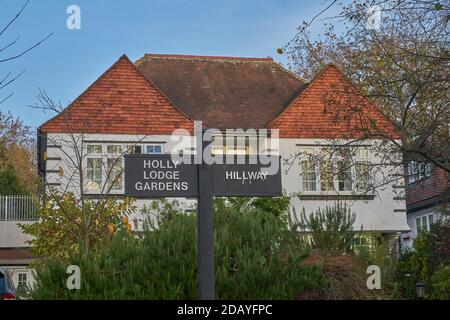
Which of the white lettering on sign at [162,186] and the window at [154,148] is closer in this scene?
the white lettering on sign at [162,186]

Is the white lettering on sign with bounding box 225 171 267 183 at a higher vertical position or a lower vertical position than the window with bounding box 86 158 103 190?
lower

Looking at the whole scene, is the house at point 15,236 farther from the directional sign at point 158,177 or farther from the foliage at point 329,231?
the directional sign at point 158,177

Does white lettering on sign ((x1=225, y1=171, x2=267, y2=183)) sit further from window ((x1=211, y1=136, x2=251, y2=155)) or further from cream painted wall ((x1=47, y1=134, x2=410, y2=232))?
window ((x1=211, y1=136, x2=251, y2=155))

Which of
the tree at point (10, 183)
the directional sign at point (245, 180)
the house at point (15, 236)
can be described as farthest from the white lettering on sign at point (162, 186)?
the tree at point (10, 183)

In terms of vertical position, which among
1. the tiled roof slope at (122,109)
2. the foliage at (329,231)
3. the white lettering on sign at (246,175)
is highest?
the tiled roof slope at (122,109)

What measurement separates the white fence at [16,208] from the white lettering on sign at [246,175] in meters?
22.8

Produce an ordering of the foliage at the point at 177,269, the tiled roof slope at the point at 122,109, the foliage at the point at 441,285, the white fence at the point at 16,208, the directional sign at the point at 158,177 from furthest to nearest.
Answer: the white fence at the point at 16,208
the tiled roof slope at the point at 122,109
the foliage at the point at 441,285
the foliage at the point at 177,269
the directional sign at the point at 158,177

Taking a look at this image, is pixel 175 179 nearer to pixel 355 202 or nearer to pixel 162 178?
pixel 162 178

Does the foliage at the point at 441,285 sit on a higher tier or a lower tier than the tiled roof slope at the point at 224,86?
lower

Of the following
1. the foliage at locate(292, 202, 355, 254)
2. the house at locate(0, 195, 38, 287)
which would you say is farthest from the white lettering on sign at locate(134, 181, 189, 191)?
the house at locate(0, 195, 38, 287)

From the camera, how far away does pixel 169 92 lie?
25375mm

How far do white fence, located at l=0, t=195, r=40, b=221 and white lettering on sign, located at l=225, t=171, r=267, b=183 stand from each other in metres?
22.8

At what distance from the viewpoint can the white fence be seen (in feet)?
95.4

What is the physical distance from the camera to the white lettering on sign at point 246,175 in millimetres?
7582
